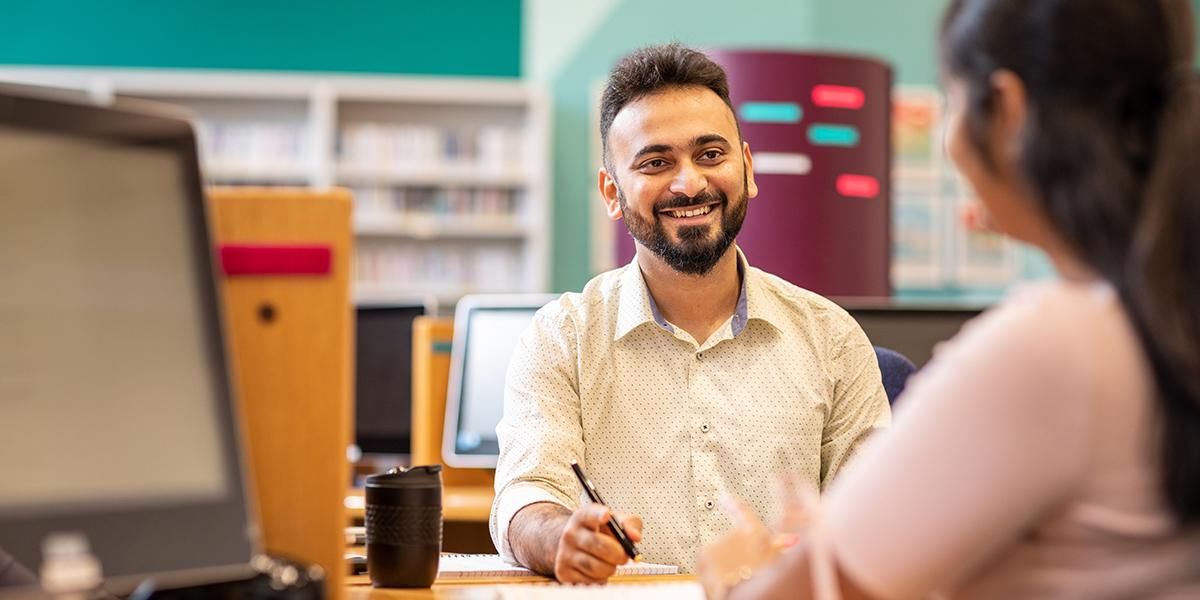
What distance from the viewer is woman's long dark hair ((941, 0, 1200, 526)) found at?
2.69ft

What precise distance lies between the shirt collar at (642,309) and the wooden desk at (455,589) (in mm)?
603

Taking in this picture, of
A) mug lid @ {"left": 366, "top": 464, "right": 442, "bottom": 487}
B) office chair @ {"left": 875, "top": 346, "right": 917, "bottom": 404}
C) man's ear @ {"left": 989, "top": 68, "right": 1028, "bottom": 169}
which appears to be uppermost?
man's ear @ {"left": 989, "top": 68, "right": 1028, "bottom": 169}

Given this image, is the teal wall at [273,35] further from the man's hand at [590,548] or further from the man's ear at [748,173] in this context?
the man's hand at [590,548]

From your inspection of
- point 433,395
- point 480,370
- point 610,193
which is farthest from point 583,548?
point 433,395

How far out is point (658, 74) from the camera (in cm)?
214

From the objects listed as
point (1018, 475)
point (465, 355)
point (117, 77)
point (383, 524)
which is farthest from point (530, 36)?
point (1018, 475)

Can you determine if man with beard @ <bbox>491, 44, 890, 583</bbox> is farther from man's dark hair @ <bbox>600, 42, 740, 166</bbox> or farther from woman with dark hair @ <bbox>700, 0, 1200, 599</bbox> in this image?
woman with dark hair @ <bbox>700, 0, 1200, 599</bbox>

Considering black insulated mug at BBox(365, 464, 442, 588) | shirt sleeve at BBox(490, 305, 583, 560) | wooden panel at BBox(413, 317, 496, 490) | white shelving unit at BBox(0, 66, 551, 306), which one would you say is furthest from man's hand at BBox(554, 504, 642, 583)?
white shelving unit at BBox(0, 66, 551, 306)

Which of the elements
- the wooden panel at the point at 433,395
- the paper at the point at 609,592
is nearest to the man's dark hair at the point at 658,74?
the paper at the point at 609,592

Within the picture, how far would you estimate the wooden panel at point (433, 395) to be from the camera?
3.60m

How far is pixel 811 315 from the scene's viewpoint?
2082 mm

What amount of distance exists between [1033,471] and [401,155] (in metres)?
6.40

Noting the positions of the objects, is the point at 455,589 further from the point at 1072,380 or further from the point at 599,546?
the point at 1072,380

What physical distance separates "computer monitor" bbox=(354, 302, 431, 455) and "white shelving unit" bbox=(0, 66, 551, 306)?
3139mm
